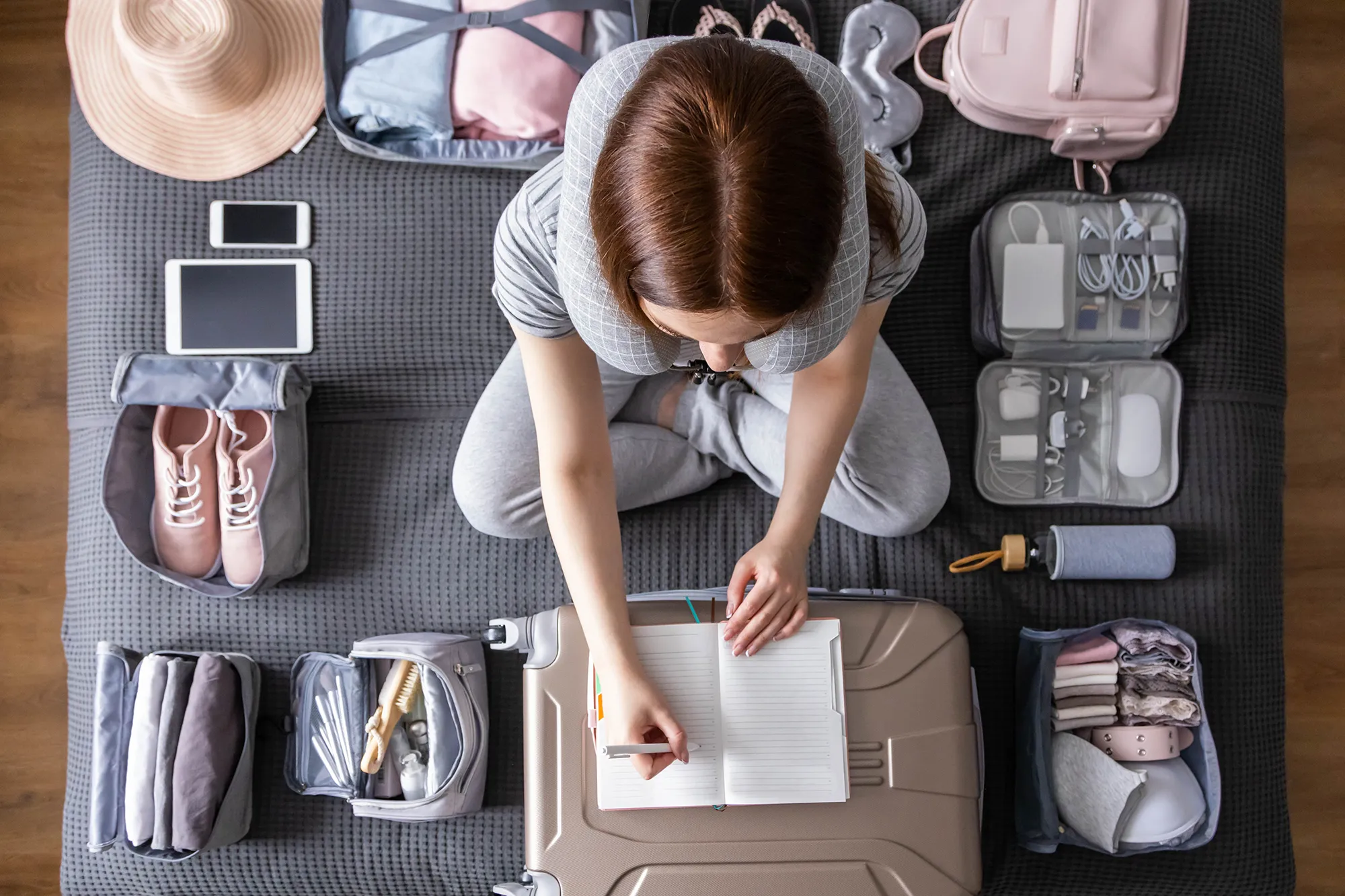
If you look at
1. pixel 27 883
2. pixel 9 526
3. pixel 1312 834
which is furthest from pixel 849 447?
pixel 27 883

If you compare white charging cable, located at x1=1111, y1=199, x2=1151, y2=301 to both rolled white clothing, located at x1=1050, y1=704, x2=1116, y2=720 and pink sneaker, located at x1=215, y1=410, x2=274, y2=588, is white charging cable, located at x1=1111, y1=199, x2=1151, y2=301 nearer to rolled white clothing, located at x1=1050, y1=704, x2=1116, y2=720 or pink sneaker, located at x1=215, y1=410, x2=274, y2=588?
rolled white clothing, located at x1=1050, y1=704, x2=1116, y2=720

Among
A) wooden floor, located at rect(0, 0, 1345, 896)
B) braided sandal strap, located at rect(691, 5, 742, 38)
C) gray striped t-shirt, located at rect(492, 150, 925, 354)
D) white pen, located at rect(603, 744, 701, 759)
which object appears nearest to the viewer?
gray striped t-shirt, located at rect(492, 150, 925, 354)

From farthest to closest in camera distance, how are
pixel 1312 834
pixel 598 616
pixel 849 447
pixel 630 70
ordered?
1. pixel 1312 834
2. pixel 849 447
3. pixel 598 616
4. pixel 630 70

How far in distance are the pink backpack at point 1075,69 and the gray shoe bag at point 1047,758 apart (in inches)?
23.0

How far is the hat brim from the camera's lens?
3.96 ft

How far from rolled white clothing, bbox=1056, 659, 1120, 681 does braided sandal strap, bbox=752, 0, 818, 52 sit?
853 mm

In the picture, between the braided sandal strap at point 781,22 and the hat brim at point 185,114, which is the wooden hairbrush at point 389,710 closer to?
the hat brim at point 185,114

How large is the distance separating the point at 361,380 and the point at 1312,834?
5.21ft

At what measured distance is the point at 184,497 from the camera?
3.78ft

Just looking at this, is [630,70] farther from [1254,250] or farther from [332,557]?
[1254,250]

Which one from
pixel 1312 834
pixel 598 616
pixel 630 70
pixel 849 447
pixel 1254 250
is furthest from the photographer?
pixel 1312 834

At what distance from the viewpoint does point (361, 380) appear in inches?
47.8

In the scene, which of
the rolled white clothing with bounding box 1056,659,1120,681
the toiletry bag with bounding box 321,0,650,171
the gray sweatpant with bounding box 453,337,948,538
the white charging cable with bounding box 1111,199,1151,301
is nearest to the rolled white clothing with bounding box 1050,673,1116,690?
the rolled white clothing with bounding box 1056,659,1120,681

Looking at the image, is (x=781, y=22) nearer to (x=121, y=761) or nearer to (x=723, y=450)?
(x=723, y=450)
